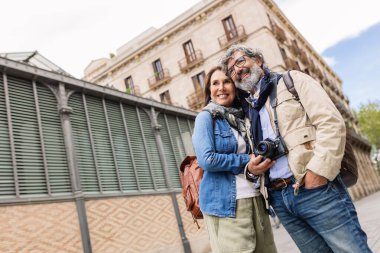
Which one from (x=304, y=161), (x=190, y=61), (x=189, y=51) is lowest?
(x=304, y=161)

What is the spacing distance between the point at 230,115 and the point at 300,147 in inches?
27.4

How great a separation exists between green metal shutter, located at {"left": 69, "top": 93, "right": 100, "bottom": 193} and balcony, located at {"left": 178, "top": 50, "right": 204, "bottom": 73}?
13830 mm

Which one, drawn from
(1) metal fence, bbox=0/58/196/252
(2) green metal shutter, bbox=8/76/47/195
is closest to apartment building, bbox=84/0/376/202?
(1) metal fence, bbox=0/58/196/252

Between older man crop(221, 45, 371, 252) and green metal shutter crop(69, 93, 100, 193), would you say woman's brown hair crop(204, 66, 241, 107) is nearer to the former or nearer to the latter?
older man crop(221, 45, 371, 252)

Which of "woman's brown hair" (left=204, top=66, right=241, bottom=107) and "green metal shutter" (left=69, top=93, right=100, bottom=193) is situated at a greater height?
"green metal shutter" (left=69, top=93, right=100, bottom=193)

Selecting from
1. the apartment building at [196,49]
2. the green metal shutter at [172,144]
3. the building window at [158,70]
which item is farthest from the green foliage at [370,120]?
the green metal shutter at [172,144]

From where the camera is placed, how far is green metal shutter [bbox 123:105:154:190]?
31.1 ft

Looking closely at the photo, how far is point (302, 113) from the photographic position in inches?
79.9

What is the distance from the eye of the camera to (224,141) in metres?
2.40

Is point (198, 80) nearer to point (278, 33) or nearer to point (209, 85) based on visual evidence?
point (278, 33)

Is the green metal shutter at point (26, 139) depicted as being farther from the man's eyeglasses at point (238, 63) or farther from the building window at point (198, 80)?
the building window at point (198, 80)

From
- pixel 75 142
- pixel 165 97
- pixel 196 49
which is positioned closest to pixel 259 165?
pixel 75 142

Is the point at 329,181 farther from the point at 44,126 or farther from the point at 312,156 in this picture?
the point at 44,126

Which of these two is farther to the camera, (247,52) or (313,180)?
(247,52)
